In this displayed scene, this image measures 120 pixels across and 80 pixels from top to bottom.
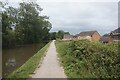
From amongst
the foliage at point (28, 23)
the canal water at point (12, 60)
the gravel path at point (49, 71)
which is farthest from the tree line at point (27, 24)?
the gravel path at point (49, 71)

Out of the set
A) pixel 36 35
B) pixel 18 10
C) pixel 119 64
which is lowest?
pixel 119 64

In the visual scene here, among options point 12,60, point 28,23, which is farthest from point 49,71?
point 28,23

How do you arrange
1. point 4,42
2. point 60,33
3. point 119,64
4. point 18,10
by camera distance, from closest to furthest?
point 119,64
point 4,42
point 18,10
point 60,33

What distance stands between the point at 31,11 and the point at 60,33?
5375 centimetres

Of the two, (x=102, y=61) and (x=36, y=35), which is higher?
(x=36, y=35)

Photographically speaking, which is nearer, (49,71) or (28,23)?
(49,71)

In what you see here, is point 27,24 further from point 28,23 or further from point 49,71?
point 49,71

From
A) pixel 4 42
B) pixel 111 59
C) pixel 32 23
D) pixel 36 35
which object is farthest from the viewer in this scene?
pixel 36 35

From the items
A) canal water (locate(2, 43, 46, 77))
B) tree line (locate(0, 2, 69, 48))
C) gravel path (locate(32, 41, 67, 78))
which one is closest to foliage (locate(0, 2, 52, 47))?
tree line (locate(0, 2, 69, 48))

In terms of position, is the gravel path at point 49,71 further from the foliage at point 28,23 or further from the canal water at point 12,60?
the foliage at point 28,23

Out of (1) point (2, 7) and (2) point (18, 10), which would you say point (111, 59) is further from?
(2) point (18, 10)

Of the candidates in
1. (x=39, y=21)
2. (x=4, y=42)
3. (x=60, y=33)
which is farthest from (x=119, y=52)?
(x=60, y=33)

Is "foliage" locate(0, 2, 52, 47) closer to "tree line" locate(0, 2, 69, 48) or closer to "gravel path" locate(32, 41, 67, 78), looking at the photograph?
"tree line" locate(0, 2, 69, 48)

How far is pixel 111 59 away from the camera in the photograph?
370 inches
